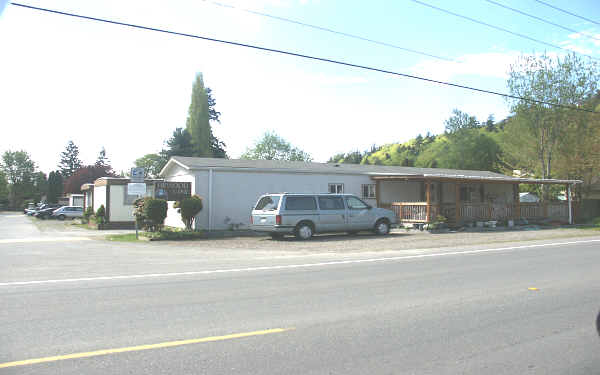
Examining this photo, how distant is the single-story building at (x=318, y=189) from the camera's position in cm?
2202

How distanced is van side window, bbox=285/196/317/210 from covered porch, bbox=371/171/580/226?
6.44 meters

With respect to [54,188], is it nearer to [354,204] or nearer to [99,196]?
[99,196]

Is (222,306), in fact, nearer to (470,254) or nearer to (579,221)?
(470,254)

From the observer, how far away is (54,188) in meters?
85.9

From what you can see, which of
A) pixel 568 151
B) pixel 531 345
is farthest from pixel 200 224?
pixel 568 151

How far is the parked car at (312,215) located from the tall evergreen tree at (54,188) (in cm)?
7898

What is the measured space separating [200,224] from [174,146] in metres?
40.8

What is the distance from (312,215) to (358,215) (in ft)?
7.09

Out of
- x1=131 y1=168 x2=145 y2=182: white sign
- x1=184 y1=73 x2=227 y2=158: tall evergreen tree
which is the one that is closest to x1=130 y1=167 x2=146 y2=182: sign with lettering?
x1=131 y1=168 x2=145 y2=182: white sign

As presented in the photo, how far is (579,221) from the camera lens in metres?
29.2

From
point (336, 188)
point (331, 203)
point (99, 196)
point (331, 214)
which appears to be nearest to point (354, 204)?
point (331, 203)

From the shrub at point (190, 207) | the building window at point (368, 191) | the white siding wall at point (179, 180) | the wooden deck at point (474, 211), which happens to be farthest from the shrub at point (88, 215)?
the wooden deck at point (474, 211)

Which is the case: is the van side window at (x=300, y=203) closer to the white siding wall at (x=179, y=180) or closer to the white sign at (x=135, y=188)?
the white siding wall at (x=179, y=180)

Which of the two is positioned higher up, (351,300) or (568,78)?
(568,78)
